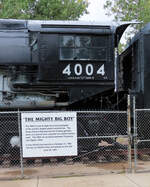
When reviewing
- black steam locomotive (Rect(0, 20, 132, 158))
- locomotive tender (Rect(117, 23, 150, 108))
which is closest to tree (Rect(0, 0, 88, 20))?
black steam locomotive (Rect(0, 20, 132, 158))

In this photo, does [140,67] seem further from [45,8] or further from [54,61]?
[45,8]

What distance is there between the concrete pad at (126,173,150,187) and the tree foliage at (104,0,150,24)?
43.2ft

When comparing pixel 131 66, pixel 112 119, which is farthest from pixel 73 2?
pixel 112 119

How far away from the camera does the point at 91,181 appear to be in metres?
6.02

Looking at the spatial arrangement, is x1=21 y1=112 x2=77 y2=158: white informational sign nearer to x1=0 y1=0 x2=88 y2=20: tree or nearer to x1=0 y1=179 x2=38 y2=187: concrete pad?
x1=0 y1=179 x2=38 y2=187: concrete pad

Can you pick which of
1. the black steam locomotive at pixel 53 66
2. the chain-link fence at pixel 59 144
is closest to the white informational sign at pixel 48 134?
the chain-link fence at pixel 59 144

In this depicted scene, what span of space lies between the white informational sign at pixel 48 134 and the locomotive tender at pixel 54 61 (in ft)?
4.45

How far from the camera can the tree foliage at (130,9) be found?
1816 centimetres

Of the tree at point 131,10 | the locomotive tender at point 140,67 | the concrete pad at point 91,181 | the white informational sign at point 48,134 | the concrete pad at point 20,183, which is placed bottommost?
the concrete pad at point 20,183

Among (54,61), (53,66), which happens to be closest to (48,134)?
(53,66)

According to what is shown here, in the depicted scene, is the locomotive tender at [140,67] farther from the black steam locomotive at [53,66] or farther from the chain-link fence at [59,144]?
the chain-link fence at [59,144]

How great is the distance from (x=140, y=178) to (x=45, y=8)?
1546 centimetres

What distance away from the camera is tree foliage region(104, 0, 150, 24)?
18156 millimetres

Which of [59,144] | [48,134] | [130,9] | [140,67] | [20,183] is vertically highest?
[130,9]
